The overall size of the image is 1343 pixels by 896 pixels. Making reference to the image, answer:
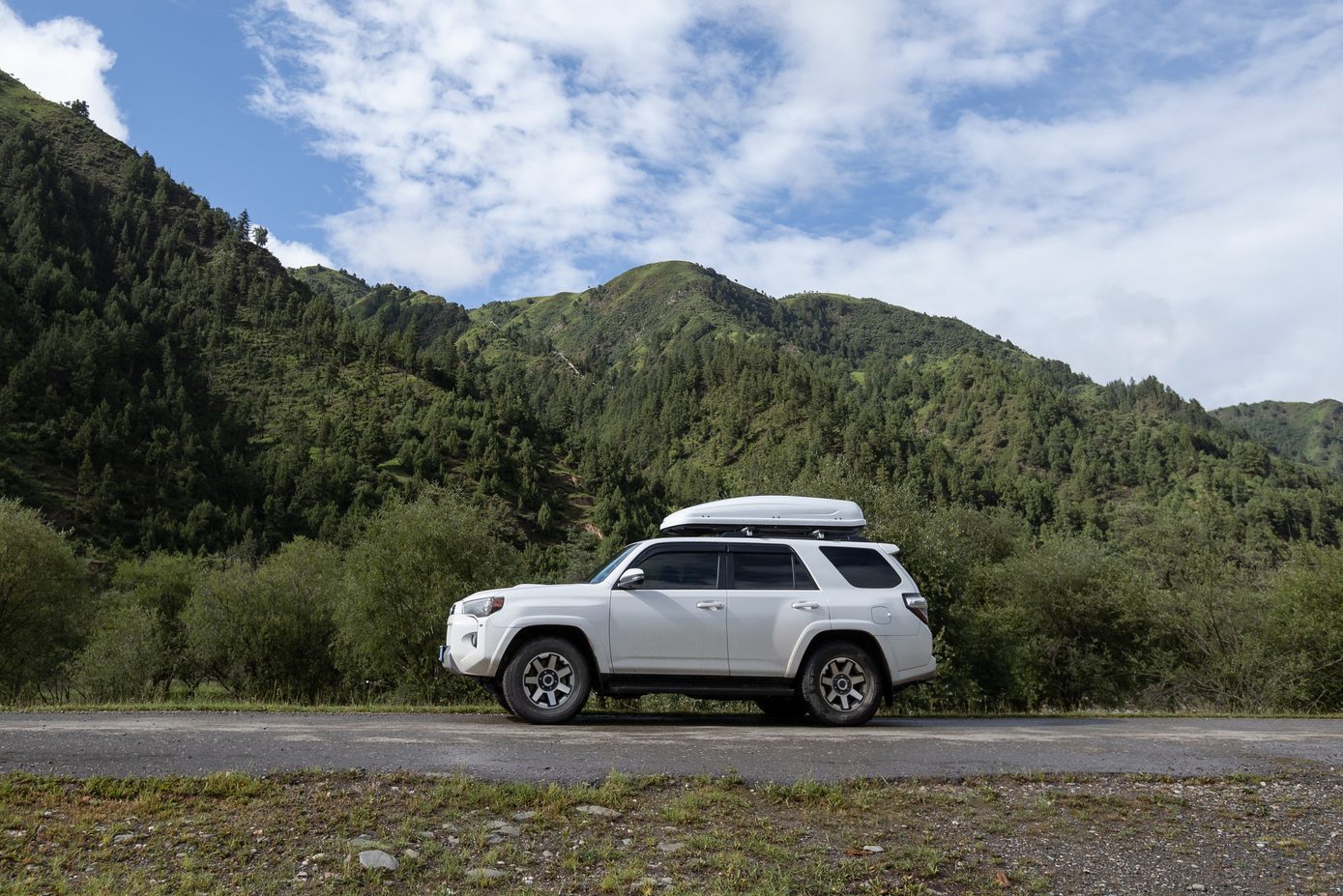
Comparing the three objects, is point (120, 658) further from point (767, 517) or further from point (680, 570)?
point (767, 517)

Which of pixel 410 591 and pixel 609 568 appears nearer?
pixel 609 568

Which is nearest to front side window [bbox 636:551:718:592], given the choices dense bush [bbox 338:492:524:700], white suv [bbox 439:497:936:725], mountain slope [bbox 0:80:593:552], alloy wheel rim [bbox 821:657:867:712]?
white suv [bbox 439:497:936:725]

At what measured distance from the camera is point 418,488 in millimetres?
96875

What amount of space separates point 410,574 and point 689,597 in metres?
24.7

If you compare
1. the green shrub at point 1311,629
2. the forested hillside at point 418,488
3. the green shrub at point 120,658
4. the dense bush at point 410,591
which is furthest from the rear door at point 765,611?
the green shrub at point 120,658

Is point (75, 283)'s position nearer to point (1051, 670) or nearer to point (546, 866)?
point (1051, 670)

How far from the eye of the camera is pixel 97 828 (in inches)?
218

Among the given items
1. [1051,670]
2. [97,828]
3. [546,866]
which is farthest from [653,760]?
[1051,670]

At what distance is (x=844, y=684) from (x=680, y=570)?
2410 mm

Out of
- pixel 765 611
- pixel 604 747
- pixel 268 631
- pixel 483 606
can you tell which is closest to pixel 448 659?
pixel 483 606

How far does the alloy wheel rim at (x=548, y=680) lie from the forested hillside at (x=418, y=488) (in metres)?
20.0

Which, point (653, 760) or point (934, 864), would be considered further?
point (653, 760)

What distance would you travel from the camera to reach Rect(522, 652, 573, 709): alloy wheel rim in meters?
9.88

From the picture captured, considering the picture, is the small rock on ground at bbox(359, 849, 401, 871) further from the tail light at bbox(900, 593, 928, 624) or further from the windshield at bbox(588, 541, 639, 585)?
the tail light at bbox(900, 593, 928, 624)
